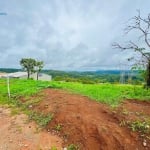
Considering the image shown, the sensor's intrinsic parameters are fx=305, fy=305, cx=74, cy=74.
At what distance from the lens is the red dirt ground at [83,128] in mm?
8945

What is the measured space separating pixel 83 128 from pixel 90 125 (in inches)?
10.1

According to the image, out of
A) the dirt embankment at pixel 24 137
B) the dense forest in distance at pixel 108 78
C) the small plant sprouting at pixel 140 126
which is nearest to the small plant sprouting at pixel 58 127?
the dirt embankment at pixel 24 137

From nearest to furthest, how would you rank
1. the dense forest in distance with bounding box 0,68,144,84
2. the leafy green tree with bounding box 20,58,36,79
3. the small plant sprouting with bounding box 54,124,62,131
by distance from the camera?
the small plant sprouting with bounding box 54,124,62,131
the dense forest in distance with bounding box 0,68,144,84
the leafy green tree with bounding box 20,58,36,79

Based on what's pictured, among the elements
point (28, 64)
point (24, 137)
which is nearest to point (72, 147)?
point (24, 137)

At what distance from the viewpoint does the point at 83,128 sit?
373 inches

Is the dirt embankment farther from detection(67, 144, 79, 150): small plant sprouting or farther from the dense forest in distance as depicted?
the dense forest in distance

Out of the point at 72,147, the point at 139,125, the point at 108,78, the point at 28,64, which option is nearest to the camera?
the point at 72,147

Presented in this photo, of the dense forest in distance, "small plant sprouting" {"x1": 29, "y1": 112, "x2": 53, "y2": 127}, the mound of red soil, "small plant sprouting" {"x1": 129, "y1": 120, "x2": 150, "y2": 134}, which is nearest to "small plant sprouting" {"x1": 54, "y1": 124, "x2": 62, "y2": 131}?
the mound of red soil

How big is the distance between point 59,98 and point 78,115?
94.7 inches

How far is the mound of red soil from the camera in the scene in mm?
8906

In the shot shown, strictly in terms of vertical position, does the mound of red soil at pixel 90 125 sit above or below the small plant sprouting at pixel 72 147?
above

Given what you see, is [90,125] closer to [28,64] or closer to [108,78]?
[28,64]

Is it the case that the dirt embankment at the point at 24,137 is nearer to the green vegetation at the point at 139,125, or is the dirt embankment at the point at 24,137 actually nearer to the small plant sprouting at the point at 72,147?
the small plant sprouting at the point at 72,147

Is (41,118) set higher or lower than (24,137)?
higher
